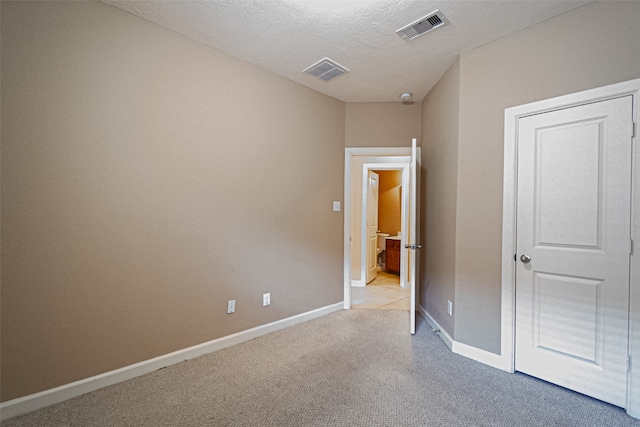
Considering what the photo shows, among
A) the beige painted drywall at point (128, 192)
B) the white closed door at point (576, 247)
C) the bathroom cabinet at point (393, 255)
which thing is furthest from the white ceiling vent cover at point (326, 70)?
the bathroom cabinet at point (393, 255)

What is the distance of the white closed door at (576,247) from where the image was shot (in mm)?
1751

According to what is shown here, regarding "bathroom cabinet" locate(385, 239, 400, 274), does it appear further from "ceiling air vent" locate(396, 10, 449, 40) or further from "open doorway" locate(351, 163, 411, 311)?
"ceiling air vent" locate(396, 10, 449, 40)

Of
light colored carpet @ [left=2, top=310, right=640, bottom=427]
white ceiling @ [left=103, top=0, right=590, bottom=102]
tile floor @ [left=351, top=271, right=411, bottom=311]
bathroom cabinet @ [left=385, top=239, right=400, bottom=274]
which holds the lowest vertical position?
tile floor @ [left=351, top=271, right=411, bottom=311]

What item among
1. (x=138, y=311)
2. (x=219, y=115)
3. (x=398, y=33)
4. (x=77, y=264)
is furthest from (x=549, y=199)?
(x=77, y=264)

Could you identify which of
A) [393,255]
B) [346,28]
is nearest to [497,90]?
[346,28]

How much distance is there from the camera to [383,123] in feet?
11.8

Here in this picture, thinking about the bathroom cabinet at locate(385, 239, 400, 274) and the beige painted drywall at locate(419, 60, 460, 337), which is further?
the bathroom cabinet at locate(385, 239, 400, 274)

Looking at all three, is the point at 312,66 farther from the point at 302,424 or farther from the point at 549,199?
the point at 302,424

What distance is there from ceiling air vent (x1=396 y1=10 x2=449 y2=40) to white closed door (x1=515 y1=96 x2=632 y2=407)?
0.98 meters

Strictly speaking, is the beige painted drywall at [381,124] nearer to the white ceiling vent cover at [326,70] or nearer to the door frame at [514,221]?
the white ceiling vent cover at [326,70]

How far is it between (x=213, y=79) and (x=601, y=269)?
3258mm

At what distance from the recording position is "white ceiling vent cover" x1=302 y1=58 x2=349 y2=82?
267 cm

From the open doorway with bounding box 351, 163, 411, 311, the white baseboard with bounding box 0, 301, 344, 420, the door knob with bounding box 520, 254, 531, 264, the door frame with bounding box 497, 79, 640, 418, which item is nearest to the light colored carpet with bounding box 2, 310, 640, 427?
the white baseboard with bounding box 0, 301, 344, 420

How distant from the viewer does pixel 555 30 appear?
77.1 inches
